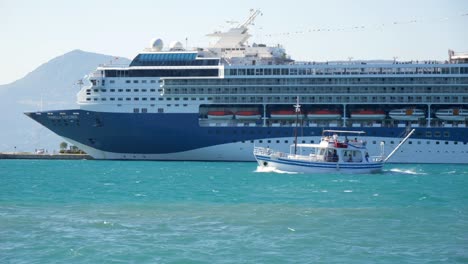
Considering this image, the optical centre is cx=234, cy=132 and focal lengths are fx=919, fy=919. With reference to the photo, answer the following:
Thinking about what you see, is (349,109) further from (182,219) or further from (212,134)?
(182,219)

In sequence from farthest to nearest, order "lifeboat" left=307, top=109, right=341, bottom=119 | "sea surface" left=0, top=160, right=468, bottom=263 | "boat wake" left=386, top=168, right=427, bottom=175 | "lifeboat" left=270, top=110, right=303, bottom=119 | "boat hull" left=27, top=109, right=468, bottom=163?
"lifeboat" left=270, top=110, right=303, bottom=119
"lifeboat" left=307, top=109, right=341, bottom=119
"boat hull" left=27, top=109, right=468, bottom=163
"boat wake" left=386, top=168, right=427, bottom=175
"sea surface" left=0, top=160, right=468, bottom=263

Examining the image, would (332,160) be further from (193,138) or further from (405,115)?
(193,138)

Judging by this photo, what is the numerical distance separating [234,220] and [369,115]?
1514 inches

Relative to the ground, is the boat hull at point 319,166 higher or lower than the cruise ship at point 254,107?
lower

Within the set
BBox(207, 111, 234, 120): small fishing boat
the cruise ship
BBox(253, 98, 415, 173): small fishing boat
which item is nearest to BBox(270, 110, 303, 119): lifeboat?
the cruise ship

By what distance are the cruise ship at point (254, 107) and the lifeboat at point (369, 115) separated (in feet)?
0.24

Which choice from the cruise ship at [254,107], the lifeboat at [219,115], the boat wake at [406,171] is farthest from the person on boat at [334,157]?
the lifeboat at [219,115]

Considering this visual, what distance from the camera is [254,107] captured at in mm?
69250

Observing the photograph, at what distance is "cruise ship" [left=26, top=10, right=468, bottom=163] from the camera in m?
66.6

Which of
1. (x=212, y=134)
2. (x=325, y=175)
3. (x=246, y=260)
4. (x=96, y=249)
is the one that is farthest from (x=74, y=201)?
(x=212, y=134)

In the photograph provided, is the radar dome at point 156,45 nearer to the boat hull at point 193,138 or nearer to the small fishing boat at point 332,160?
the boat hull at point 193,138

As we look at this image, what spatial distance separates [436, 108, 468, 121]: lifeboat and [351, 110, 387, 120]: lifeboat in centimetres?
408

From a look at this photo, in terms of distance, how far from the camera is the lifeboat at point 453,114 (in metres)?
66.8

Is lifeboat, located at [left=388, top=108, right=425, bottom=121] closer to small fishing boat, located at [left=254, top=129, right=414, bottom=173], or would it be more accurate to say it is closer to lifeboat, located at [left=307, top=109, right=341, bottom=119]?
lifeboat, located at [left=307, top=109, right=341, bottom=119]
